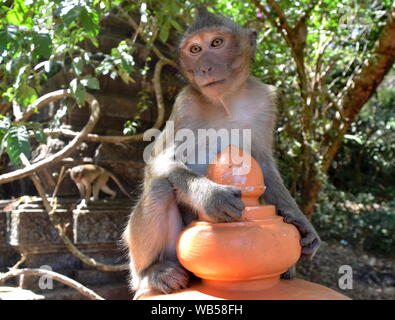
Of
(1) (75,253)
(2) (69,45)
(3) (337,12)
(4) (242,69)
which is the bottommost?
(1) (75,253)

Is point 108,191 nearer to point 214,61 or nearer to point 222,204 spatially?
point 214,61

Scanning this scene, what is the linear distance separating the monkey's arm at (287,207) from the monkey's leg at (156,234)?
24.3 inches

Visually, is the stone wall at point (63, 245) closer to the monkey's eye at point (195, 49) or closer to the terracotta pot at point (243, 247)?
the monkey's eye at point (195, 49)

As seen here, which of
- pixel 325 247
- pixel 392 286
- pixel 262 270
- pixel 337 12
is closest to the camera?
pixel 262 270

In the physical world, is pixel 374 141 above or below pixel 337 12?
below

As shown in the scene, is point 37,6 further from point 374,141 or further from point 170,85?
point 374,141

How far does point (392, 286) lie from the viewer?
6.41 meters

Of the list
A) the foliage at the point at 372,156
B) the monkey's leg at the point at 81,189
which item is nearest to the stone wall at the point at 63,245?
the monkey's leg at the point at 81,189

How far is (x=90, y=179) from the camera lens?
4047 millimetres

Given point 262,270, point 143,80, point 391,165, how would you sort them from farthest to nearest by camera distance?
1. point 391,165
2. point 143,80
3. point 262,270

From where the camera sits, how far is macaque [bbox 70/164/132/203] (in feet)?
13.2

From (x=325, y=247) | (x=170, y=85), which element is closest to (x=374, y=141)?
(x=325, y=247)

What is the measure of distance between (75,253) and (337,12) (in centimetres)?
421

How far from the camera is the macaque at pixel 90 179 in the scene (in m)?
4.01
